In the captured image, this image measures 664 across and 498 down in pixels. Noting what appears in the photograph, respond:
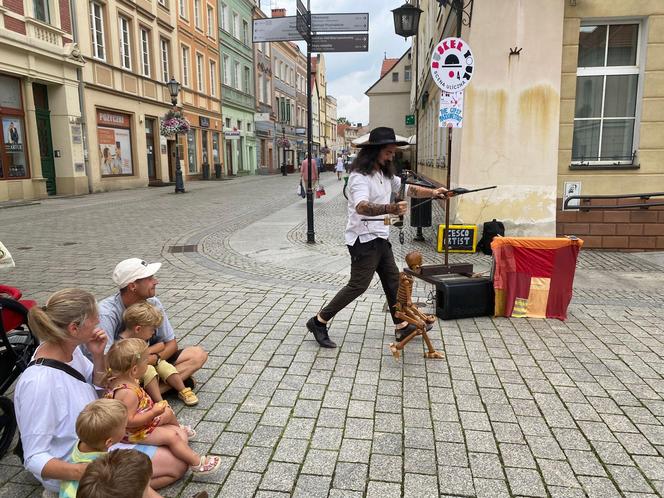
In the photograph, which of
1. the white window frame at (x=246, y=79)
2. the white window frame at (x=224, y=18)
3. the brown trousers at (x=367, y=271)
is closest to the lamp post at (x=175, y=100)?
the white window frame at (x=224, y=18)

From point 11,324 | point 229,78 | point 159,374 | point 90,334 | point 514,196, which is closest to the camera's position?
point 90,334

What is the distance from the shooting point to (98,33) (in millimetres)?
21297

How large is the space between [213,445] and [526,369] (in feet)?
8.08

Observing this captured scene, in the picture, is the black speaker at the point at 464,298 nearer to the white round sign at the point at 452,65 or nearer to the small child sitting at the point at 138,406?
the white round sign at the point at 452,65

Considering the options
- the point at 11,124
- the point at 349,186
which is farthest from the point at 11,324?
the point at 11,124

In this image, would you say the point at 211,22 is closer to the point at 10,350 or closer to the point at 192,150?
the point at 192,150

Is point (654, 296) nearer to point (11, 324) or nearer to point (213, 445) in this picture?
point (213, 445)

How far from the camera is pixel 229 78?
3750 centimetres

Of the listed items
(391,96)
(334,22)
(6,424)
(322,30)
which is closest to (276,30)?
(322,30)

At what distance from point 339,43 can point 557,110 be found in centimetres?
389

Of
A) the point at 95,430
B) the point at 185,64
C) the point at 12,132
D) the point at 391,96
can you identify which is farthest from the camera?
the point at 391,96

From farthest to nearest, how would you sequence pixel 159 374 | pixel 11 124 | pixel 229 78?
pixel 229 78, pixel 11 124, pixel 159 374

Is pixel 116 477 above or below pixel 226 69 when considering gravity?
below

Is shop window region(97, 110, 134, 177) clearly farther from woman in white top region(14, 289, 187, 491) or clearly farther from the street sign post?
woman in white top region(14, 289, 187, 491)
